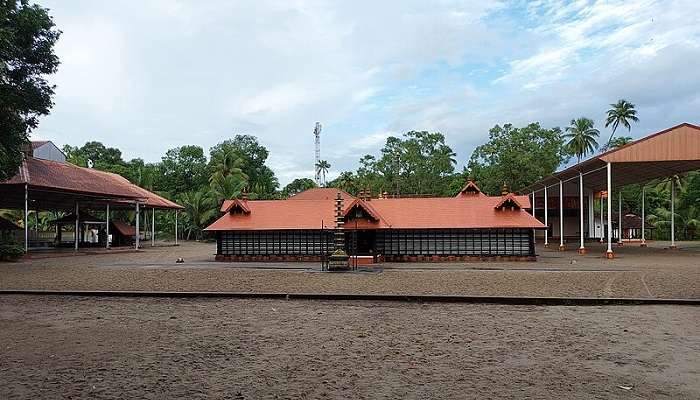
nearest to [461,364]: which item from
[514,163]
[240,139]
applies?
[514,163]

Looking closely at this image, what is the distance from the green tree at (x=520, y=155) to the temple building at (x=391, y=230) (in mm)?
17539

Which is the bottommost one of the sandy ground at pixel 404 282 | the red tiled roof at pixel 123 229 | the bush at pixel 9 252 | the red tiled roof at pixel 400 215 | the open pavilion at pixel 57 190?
the sandy ground at pixel 404 282

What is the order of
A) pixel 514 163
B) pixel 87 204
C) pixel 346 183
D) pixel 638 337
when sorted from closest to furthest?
pixel 638 337
pixel 87 204
pixel 514 163
pixel 346 183

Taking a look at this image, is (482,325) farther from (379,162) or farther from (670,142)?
(379,162)

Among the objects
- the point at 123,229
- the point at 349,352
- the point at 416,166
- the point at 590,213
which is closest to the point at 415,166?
the point at 416,166

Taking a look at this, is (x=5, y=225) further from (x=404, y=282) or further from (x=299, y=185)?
(x=299, y=185)

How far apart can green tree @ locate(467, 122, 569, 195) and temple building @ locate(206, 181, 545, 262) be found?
17.5 m

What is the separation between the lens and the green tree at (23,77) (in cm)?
2111

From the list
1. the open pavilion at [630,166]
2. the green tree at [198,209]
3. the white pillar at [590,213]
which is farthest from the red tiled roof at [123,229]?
the white pillar at [590,213]

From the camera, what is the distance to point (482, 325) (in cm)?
851

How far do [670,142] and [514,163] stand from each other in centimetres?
2042

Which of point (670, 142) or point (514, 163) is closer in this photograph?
point (670, 142)

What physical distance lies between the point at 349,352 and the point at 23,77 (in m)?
22.8

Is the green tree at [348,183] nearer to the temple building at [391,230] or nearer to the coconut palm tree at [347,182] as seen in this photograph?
the coconut palm tree at [347,182]
